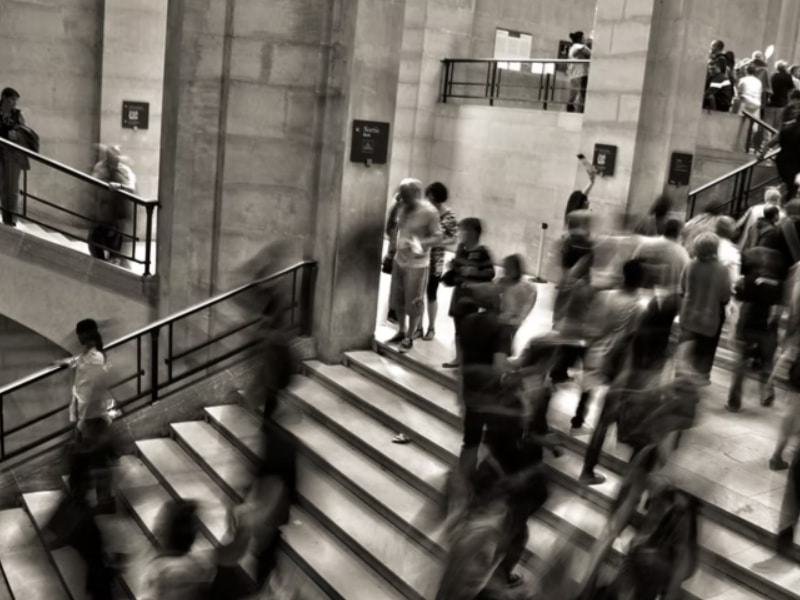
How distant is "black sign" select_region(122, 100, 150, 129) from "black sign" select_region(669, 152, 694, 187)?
27.2 feet

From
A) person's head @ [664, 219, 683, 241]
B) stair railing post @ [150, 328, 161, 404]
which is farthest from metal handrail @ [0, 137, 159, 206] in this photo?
person's head @ [664, 219, 683, 241]

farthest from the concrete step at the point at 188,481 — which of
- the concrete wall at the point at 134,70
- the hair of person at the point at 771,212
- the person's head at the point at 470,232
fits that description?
the concrete wall at the point at 134,70

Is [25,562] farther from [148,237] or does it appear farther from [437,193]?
[437,193]

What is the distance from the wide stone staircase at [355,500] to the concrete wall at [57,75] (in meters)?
6.48

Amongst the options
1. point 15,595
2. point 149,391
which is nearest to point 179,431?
point 149,391

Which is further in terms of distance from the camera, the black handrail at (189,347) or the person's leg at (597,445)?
the black handrail at (189,347)

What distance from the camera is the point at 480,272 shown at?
8344mm

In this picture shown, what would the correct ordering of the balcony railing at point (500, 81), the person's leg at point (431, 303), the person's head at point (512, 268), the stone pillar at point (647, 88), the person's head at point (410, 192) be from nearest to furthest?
the person's head at point (512, 268) → the person's head at point (410, 192) → the person's leg at point (431, 303) → the stone pillar at point (647, 88) → the balcony railing at point (500, 81)

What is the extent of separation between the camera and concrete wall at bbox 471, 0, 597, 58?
18.1 meters

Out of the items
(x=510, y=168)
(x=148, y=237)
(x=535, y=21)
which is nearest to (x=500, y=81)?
(x=535, y=21)

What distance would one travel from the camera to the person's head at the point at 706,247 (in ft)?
25.0

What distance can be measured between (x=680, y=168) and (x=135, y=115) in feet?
28.1

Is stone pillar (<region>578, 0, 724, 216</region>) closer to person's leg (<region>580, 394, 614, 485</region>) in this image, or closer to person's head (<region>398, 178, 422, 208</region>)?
person's head (<region>398, 178, 422, 208</region>)

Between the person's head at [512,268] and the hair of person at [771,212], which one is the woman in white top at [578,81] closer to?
the hair of person at [771,212]
